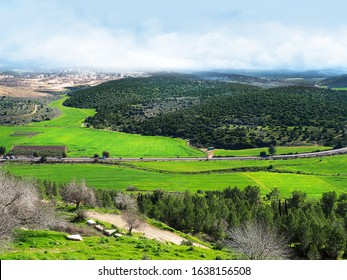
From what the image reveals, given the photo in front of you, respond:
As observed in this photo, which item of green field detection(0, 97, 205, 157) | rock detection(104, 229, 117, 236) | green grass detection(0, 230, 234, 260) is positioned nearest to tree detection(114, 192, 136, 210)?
rock detection(104, 229, 117, 236)

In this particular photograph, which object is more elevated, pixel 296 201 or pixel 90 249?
pixel 90 249

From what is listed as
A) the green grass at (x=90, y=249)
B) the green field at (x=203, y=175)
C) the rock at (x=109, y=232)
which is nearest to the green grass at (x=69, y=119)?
the green field at (x=203, y=175)

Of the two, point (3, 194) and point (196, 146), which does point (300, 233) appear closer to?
point (3, 194)

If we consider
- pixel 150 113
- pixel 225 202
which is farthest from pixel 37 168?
pixel 150 113

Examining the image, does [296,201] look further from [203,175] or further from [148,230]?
[203,175]

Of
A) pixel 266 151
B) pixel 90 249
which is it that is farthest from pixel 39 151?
pixel 90 249
